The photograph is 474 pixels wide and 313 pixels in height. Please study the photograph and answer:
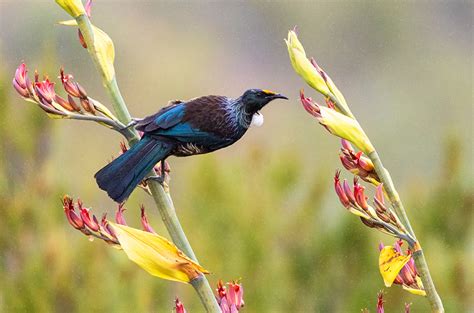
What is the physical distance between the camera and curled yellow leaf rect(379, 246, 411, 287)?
2.22 ft

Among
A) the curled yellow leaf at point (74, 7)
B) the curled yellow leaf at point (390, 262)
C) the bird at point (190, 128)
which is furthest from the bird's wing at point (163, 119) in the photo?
the curled yellow leaf at point (390, 262)

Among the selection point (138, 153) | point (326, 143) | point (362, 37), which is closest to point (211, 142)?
point (138, 153)

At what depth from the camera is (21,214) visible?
2.18m

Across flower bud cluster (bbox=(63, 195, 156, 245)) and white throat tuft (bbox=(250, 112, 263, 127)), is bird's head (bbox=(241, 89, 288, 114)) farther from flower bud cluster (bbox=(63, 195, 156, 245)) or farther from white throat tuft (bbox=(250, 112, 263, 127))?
flower bud cluster (bbox=(63, 195, 156, 245))

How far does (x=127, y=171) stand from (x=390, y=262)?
0.72 feet

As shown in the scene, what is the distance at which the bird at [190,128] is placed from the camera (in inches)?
26.6

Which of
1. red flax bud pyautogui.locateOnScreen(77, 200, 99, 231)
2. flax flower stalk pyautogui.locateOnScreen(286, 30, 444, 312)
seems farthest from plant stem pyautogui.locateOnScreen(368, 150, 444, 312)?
red flax bud pyautogui.locateOnScreen(77, 200, 99, 231)

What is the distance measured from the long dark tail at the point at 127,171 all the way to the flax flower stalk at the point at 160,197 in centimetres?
2

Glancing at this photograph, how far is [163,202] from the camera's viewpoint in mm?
650

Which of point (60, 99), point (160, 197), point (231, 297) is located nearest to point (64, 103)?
point (60, 99)

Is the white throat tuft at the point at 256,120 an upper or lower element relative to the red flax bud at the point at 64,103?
lower

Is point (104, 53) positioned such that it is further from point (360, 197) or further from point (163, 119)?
point (360, 197)

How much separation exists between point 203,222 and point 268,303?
284 millimetres

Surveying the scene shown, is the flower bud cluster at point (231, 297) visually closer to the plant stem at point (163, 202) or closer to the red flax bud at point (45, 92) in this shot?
the plant stem at point (163, 202)
